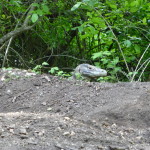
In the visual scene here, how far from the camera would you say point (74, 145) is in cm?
226

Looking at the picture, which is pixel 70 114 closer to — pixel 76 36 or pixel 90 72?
pixel 90 72

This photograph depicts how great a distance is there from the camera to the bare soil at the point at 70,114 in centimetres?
236

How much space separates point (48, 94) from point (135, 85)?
3.72 ft

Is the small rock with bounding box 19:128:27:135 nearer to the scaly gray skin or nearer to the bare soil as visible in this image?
the bare soil

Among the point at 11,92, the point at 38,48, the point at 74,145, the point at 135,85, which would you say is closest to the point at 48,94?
the point at 11,92

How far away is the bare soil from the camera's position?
236 centimetres

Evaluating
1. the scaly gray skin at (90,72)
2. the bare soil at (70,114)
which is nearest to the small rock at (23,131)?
the bare soil at (70,114)

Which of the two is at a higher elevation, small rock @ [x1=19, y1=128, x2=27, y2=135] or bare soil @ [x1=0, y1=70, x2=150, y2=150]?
small rock @ [x1=19, y1=128, x2=27, y2=135]

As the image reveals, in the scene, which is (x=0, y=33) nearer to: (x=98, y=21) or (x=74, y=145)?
(x=98, y=21)

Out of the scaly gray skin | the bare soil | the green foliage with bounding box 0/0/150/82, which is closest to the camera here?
the bare soil

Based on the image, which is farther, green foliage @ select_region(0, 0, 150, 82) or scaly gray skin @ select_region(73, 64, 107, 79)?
green foliage @ select_region(0, 0, 150, 82)

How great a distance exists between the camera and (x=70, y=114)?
3.47 m

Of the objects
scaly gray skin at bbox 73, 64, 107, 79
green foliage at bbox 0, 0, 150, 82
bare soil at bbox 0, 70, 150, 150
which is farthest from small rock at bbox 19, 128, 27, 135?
green foliage at bbox 0, 0, 150, 82

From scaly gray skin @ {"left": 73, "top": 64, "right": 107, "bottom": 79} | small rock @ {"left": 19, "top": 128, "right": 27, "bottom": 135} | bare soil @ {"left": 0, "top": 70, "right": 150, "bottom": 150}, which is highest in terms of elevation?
small rock @ {"left": 19, "top": 128, "right": 27, "bottom": 135}
